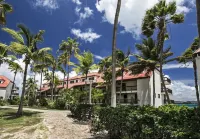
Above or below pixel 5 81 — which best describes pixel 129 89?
below

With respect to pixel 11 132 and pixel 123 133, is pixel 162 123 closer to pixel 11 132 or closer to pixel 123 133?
pixel 123 133

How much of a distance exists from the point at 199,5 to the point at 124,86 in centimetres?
4203

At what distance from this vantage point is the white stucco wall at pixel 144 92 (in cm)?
4381

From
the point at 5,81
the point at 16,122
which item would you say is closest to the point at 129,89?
the point at 16,122

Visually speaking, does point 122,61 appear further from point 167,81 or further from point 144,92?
point 167,81

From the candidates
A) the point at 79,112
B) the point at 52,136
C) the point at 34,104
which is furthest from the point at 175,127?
the point at 34,104

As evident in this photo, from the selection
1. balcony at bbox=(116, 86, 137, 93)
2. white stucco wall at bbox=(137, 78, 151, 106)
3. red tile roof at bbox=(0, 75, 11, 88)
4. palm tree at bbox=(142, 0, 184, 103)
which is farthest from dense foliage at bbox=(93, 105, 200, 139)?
red tile roof at bbox=(0, 75, 11, 88)

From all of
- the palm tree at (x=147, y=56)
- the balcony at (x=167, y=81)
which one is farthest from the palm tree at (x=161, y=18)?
the balcony at (x=167, y=81)

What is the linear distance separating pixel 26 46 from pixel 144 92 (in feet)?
89.6

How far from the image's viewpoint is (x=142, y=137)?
753cm

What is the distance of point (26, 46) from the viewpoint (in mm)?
23188

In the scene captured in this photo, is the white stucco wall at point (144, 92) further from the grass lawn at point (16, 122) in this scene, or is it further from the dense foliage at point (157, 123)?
the dense foliage at point (157, 123)

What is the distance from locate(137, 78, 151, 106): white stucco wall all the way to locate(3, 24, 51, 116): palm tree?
25.0m

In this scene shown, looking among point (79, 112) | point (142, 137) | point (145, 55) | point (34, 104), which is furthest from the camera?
point (34, 104)
